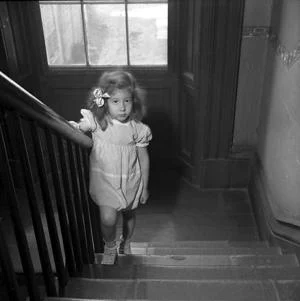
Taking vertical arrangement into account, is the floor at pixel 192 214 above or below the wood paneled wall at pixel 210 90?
below

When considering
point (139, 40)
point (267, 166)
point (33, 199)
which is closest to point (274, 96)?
point (267, 166)

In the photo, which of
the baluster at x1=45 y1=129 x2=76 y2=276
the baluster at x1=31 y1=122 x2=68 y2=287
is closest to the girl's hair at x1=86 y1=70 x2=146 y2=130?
the baluster at x1=45 y1=129 x2=76 y2=276

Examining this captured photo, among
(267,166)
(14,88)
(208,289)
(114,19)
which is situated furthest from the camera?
(114,19)

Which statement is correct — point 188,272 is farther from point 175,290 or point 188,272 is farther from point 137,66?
point 137,66

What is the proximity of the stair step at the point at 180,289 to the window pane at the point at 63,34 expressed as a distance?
7.05 ft

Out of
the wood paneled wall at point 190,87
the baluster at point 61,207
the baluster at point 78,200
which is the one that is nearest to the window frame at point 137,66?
the wood paneled wall at point 190,87

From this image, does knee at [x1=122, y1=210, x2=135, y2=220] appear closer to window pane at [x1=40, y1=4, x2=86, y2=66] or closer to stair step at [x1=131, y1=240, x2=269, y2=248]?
stair step at [x1=131, y1=240, x2=269, y2=248]

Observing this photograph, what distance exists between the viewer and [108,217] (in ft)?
5.90

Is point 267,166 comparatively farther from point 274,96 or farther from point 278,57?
point 278,57

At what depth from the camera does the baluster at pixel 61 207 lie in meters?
1.31

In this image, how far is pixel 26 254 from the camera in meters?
1.10

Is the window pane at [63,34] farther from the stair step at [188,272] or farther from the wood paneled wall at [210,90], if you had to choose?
the stair step at [188,272]

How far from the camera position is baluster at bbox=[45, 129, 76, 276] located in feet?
4.31

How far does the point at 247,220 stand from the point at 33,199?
78.3 inches
